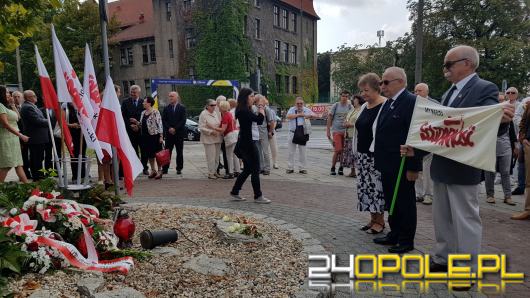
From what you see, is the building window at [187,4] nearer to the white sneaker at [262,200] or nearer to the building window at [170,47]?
the building window at [170,47]

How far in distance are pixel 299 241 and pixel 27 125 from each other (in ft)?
21.4

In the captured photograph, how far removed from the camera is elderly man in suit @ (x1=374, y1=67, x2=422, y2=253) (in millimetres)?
4320

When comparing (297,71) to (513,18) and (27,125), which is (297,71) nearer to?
(513,18)

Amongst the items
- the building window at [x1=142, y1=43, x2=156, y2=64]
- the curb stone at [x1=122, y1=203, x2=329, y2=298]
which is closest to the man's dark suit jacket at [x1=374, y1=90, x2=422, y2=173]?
the curb stone at [x1=122, y1=203, x2=329, y2=298]

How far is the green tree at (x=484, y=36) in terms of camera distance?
33938 millimetres

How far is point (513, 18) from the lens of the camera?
35.6 metres

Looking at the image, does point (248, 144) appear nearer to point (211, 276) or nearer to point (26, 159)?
point (211, 276)

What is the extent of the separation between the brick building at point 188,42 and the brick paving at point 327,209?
26722 mm

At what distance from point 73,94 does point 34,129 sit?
4.36 meters

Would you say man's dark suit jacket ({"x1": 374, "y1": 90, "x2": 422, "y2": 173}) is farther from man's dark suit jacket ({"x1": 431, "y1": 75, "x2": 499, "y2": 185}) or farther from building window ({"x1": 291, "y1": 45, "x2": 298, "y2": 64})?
building window ({"x1": 291, "y1": 45, "x2": 298, "y2": 64})

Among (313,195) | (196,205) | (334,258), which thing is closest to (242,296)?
(334,258)

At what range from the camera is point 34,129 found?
333 inches

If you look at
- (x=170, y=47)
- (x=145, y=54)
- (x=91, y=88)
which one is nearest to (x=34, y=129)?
(x=91, y=88)

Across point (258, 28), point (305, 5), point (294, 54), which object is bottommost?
point (294, 54)
